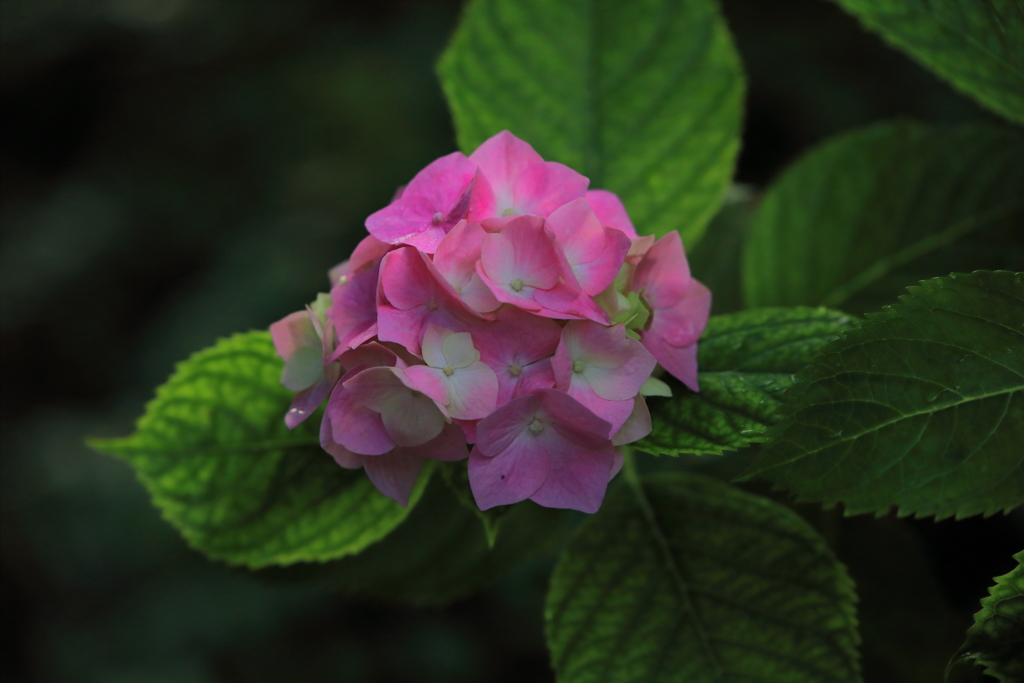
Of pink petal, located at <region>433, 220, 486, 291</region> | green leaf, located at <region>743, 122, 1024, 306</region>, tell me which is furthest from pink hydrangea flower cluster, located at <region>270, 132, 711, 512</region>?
green leaf, located at <region>743, 122, 1024, 306</region>

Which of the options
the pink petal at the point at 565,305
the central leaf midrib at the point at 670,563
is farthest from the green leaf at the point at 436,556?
the pink petal at the point at 565,305

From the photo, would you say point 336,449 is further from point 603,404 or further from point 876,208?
point 876,208

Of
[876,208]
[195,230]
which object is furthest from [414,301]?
[195,230]

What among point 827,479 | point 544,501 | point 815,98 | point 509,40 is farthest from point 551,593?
point 815,98

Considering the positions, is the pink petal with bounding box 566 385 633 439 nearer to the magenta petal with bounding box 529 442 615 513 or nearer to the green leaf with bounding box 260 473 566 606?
the magenta petal with bounding box 529 442 615 513

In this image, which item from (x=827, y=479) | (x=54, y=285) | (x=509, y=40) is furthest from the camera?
(x=54, y=285)

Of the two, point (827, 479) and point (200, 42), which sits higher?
point (200, 42)

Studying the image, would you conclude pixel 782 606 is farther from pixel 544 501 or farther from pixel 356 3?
pixel 356 3

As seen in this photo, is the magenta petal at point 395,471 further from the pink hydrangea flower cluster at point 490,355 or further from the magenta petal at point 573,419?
the magenta petal at point 573,419
